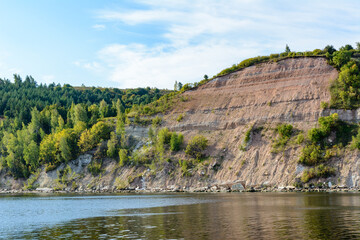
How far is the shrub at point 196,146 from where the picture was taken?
107m

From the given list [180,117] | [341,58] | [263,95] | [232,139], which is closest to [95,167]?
[180,117]

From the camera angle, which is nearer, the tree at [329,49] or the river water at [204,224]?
the river water at [204,224]

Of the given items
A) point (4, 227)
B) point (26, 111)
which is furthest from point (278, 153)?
point (26, 111)

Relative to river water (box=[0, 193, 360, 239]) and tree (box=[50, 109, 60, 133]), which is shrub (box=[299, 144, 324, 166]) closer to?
river water (box=[0, 193, 360, 239])

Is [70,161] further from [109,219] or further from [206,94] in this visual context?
[109,219]

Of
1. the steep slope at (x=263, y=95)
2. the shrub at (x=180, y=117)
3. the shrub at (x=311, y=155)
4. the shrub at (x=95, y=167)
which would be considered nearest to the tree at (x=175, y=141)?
the steep slope at (x=263, y=95)

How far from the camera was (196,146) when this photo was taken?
108 metres

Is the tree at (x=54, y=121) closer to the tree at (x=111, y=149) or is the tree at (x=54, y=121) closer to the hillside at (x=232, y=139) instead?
the hillside at (x=232, y=139)

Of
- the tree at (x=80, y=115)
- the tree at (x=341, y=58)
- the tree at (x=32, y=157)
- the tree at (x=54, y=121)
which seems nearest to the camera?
the tree at (x=341, y=58)

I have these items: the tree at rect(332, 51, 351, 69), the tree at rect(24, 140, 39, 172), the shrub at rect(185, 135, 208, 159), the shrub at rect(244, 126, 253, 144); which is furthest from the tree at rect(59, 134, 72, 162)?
the tree at rect(332, 51, 351, 69)

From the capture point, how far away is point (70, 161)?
405 ft

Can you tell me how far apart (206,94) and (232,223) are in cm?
8601

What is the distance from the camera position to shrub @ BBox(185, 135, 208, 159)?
106831 millimetres

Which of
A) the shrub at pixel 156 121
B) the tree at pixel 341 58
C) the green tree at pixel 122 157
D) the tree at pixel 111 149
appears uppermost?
the tree at pixel 341 58
